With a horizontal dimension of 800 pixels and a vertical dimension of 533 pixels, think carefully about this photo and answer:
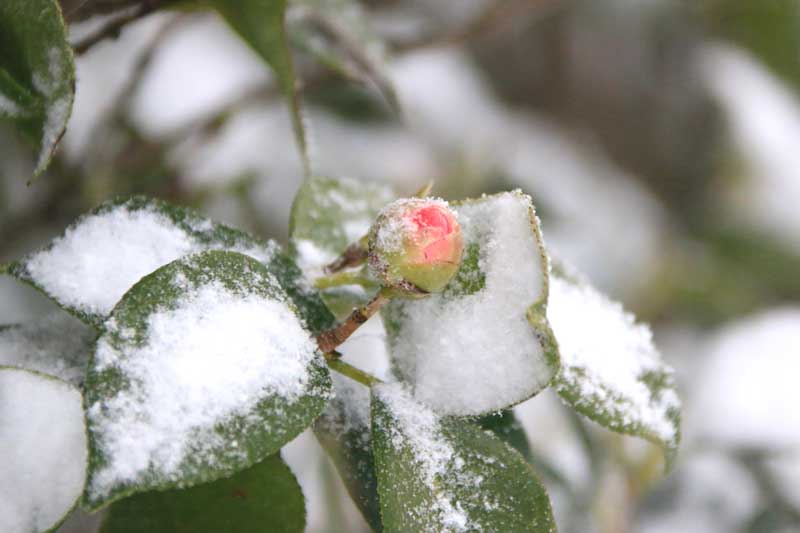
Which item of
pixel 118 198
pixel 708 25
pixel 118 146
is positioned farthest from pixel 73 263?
pixel 708 25

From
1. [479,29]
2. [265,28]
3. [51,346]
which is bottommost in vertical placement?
[51,346]

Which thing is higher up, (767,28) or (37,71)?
(767,28)

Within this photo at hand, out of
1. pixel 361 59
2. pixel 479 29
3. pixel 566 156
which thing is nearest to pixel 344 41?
pixel 361 59

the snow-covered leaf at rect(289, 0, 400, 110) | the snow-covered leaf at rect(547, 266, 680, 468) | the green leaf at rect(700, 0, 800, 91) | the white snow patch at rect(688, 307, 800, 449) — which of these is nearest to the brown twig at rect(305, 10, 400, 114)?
the snow-covered leaf at rect(289, 0, 400, 110)

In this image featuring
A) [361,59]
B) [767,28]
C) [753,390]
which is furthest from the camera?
[767,28]

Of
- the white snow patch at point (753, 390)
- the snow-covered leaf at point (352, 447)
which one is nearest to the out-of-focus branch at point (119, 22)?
the snow-covered leaf at point (352, 447)

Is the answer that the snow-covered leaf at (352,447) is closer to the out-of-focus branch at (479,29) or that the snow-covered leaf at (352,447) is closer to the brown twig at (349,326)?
the brown twig at (349,326)

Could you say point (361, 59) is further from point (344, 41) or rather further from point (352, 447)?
point (352, 447)
